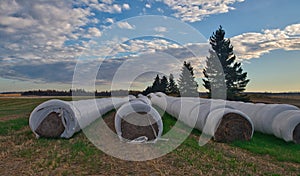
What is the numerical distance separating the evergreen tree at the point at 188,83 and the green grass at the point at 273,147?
3938 cm

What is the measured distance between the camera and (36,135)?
1141 centimetres

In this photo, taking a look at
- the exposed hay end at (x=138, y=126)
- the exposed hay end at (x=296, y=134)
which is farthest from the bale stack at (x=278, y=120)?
the exposed hay end at (x=138, y=126)

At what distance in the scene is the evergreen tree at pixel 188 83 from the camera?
5369 cm

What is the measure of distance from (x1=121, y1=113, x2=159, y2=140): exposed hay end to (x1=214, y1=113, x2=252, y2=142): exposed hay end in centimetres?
252

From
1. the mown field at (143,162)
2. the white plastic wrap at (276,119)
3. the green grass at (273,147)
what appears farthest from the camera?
the white plastic wrap at (276,119)

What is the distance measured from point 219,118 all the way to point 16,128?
31.1ft

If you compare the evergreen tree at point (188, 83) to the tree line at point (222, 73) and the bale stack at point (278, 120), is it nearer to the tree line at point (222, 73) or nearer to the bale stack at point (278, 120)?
the tree line at point (222, 73)

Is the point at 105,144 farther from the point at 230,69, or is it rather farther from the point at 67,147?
the point at 230,69

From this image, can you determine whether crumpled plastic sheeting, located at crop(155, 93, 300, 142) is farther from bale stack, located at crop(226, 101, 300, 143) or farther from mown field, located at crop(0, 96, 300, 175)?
mown field, located at crop(0, 96, 300, 175)

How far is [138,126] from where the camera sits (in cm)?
1145

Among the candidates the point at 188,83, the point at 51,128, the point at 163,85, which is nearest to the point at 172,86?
the point at 163,85

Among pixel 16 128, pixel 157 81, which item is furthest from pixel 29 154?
pixel 157 81

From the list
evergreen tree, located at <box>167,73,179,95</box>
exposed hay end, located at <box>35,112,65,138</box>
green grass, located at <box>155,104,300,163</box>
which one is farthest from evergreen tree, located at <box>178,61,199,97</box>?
exposed hay end, located at <box>35,112,65,138</box>

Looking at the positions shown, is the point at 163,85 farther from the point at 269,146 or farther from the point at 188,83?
the point at 269,146
